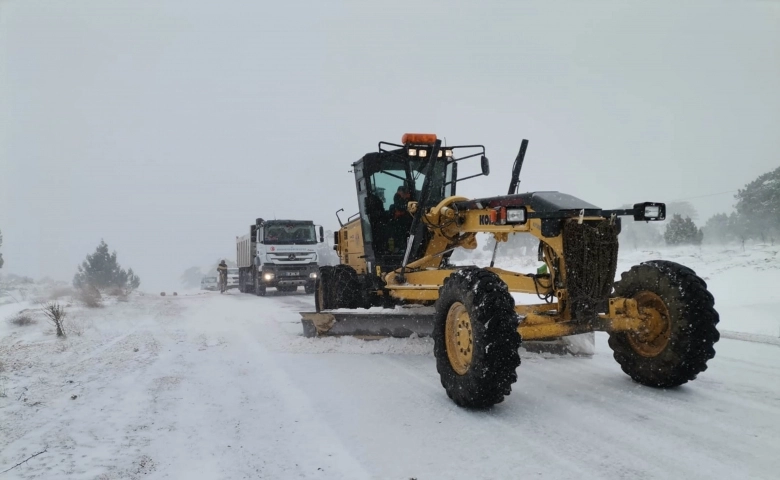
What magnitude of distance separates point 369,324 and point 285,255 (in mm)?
12769

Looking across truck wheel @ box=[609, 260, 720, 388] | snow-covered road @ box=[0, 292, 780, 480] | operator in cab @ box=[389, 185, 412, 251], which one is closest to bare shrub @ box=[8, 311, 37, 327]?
snow-covered road @ box=[0, 292, 780, 480]

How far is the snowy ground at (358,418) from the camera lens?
2.83 meters

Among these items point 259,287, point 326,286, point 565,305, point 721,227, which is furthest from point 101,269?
point 721,227

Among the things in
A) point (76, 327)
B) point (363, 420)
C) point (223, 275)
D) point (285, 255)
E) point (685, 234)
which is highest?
point (685, 234)

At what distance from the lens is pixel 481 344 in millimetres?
3635

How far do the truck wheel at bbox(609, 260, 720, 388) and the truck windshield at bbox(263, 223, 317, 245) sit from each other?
1572 cm

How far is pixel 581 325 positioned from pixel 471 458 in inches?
67.1

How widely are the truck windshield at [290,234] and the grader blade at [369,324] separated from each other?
12.5 meters

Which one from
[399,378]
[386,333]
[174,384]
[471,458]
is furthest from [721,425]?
[174,384]

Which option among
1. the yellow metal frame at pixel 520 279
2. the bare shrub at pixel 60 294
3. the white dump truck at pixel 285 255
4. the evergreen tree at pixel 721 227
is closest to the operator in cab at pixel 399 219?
the yellow metal frame at pixel 520 279

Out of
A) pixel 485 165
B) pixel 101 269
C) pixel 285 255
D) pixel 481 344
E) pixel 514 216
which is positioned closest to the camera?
pixel 481 344

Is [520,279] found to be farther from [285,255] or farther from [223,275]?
[223,275]

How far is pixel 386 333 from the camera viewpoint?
262 inches

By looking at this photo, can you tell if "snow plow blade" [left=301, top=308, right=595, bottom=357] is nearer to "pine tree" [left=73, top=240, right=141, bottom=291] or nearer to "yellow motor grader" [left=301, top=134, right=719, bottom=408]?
"yellow motor grader" [left=301, top=134, right=719, bottom=408]
